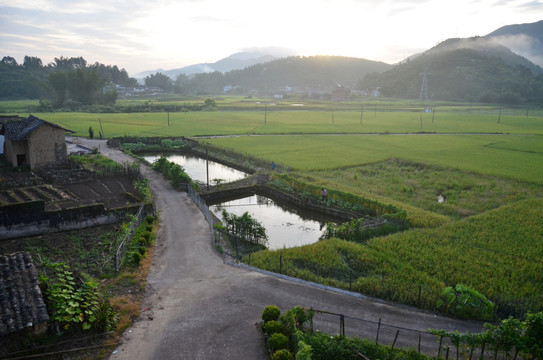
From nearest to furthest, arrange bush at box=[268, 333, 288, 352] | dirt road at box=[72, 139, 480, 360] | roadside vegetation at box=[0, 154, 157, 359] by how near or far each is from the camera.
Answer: bush at box=[268, 333, 288, 352], roadside vegetation at box=[0, 154, 157, 359], dirt road at box=[72, 139, 480, 360]

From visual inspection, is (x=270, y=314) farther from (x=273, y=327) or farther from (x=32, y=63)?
(x=32, y=63)

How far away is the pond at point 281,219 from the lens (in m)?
25.2

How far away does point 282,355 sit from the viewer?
11.2m

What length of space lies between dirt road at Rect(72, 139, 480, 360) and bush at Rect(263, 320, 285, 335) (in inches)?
17.7

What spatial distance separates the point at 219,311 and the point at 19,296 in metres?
6.35

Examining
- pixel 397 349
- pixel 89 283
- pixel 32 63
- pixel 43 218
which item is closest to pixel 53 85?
pixel 32 63

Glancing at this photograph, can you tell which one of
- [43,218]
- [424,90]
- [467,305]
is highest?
[424,90]

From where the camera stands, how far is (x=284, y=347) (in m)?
11.9

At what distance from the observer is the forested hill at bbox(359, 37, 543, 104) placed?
129 m

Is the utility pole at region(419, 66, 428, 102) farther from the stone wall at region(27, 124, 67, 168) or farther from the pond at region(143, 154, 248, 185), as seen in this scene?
the stone wall at region(27, 124, 67, 168)

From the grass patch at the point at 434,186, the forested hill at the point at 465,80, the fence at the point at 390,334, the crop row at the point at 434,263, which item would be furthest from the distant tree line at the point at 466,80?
the fence at the point at 390,334

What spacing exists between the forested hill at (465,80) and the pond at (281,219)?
12099 centimetres

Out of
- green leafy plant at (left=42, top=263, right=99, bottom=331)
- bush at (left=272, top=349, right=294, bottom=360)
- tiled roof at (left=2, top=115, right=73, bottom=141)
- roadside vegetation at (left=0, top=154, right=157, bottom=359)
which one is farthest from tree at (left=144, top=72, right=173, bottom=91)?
bush at (left=272, top=349, right=294, bottom=360)

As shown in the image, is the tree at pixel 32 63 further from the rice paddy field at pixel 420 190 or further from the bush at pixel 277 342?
the bush at pixel 277 342
